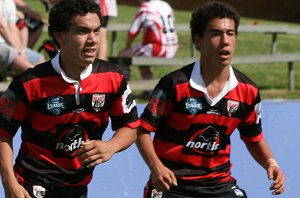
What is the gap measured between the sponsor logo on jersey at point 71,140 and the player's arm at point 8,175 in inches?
11.4

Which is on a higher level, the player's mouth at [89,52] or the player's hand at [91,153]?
the player's mouth at [89,52]

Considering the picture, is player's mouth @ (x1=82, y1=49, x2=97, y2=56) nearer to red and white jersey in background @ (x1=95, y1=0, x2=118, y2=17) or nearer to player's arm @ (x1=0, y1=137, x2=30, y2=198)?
player's arm @ (x1=0, y1=137, x2=30, y2=198)

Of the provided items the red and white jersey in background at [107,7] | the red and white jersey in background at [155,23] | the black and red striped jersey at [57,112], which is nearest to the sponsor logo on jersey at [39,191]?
the black and red striped jersey at [57,112]

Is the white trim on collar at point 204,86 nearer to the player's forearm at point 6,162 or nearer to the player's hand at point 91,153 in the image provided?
the player's hand at point 91,153

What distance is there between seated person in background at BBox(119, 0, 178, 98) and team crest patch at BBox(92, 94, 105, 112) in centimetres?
647

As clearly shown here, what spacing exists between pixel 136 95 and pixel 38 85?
22.8 feet

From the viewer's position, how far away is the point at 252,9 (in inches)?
1022

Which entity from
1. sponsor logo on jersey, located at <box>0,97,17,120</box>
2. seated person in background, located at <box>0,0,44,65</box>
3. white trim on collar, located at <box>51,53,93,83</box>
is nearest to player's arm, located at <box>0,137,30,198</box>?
sponsor logo on jersey, located at <box>0,97,17,120</box>

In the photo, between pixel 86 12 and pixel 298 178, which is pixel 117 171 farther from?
pixel 86 12

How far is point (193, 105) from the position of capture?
214 inches

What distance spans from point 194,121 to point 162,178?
496mm

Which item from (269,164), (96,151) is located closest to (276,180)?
(269,164)

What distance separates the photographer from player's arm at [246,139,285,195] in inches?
211

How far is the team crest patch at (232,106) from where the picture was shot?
5.50 meters
